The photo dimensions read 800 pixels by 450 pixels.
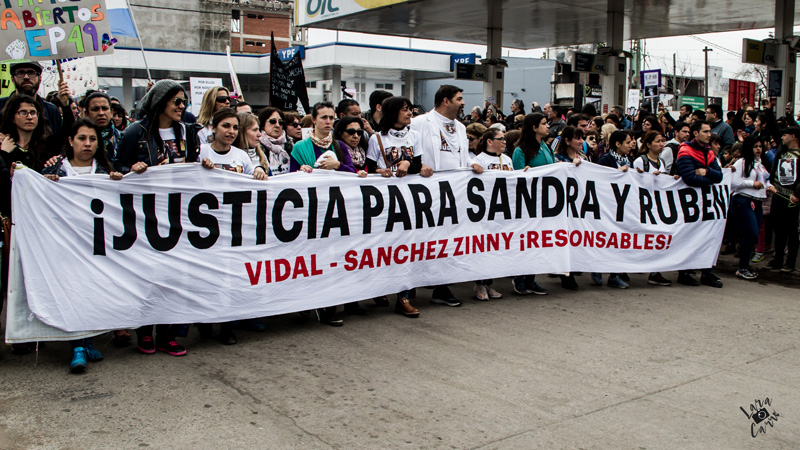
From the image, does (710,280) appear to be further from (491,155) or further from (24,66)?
(24,66)

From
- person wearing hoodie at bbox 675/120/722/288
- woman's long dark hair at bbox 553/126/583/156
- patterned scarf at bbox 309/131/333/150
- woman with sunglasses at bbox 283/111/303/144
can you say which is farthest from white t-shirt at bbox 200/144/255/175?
person wearing hoodie at bbox 675/120/722/288

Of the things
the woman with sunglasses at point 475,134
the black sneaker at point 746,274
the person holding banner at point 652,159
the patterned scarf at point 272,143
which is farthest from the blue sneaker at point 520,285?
the black sneaker at point 746,274

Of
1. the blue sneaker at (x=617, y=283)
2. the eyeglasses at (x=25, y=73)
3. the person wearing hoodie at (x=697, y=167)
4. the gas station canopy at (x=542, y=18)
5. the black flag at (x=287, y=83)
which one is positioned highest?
the gas station canopy at (x=542, y=18)

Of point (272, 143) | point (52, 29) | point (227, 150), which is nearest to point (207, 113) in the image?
point (272, 143)

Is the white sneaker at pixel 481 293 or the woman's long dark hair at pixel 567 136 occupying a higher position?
the woman's long dark hair at pixel 567 136

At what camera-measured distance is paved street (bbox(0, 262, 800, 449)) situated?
4.02 meters

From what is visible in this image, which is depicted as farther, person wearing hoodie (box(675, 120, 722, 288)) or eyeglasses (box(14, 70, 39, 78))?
person wearing hoodie (box(675, 120, 722, 288))

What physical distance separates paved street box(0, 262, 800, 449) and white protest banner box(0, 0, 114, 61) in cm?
363

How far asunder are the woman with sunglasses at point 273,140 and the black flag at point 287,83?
4182 mm

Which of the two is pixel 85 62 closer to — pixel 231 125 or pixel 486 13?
Answer: pixel 231 125

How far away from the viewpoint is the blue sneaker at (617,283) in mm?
8312

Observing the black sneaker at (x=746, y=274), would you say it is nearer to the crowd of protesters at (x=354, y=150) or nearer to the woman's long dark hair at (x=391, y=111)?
the crowd of protesters at (x=354, y=150)

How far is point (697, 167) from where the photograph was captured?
344 inches

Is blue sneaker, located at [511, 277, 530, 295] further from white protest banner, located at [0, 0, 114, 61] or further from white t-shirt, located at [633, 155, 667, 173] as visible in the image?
white protest banner, located at [0, 0, 114, 61]
